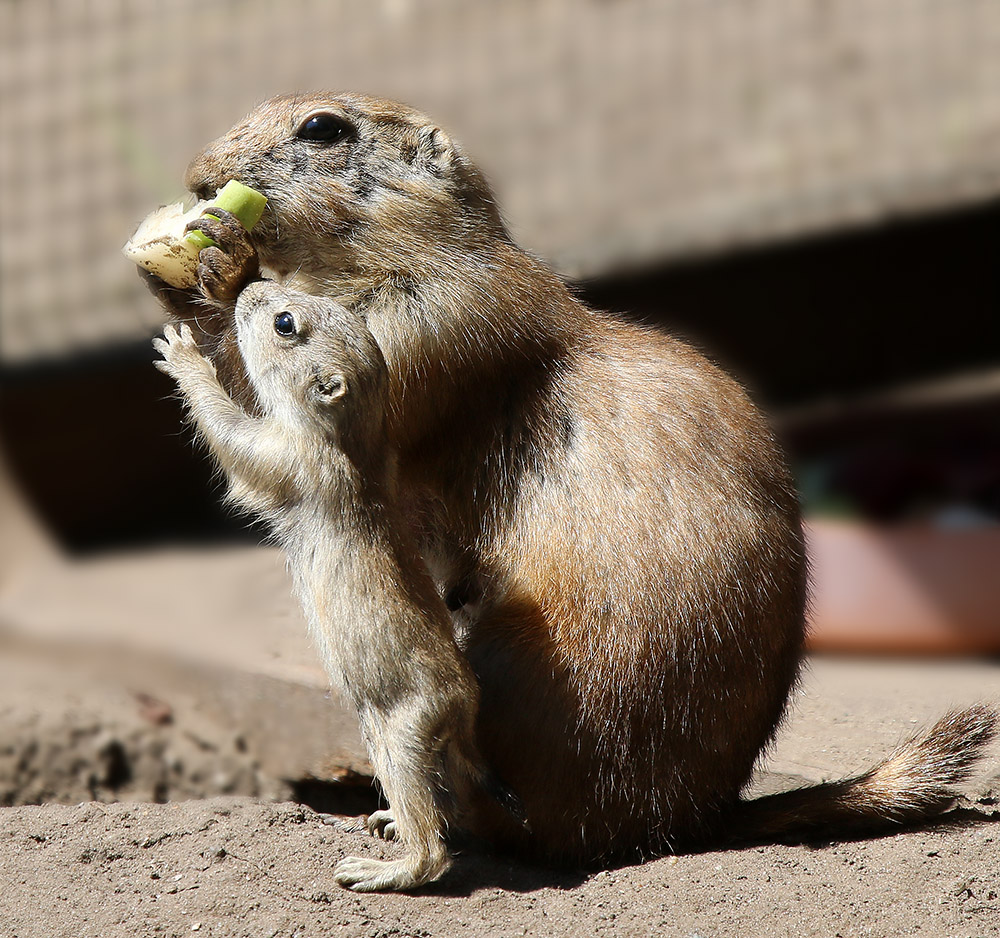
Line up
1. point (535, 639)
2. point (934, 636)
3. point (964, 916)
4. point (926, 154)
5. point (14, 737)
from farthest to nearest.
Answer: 1. point (926, 154)
2. point (934, 636)
3. point (14, 737)
4. point (535, 639)
5. point (964, 916)

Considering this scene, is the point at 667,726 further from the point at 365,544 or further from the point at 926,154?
the point at 926,154

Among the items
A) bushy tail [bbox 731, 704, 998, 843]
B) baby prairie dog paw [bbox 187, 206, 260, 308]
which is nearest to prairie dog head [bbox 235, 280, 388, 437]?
baby prairie dog paw [bbox 187, 206, 260, 308]

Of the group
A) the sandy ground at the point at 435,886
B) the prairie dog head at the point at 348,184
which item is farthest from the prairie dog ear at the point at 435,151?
the sandy ground at the point at 435,886

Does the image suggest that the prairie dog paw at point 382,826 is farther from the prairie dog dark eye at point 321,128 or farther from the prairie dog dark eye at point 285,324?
the prairie dog dark eye at point 321,128

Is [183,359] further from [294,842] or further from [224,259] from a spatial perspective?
[294,842]

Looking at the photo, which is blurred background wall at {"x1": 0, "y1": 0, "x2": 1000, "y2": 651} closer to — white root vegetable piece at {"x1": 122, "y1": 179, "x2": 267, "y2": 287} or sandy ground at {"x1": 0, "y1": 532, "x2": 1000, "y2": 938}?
sandy ground at {"x1": 0, "y1": 532, "x2": 1000, "y2": 938}

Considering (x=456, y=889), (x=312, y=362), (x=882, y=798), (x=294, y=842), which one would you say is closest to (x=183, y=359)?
(x=312, y=362)

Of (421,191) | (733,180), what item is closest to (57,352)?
(733,180)
